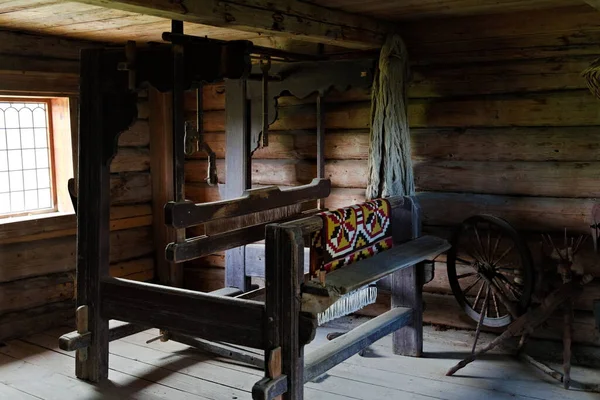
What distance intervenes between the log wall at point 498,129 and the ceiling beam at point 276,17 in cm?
51

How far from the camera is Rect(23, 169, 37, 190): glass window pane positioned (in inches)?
190

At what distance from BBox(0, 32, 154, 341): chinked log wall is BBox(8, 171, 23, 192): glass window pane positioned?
0.95 ft

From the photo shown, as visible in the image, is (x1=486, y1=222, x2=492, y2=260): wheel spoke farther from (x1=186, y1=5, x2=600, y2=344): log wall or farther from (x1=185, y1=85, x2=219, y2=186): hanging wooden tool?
(x1=185, y1=85, x2=219, y2=186): hanging wooden tool

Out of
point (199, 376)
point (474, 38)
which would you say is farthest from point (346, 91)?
point (199, 376)

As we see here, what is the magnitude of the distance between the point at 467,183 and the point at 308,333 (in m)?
1.76

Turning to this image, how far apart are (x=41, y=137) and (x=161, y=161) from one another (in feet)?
2.99

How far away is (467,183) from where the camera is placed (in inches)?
172

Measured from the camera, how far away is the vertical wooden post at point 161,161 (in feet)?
17.7

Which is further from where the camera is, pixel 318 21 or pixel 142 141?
pixel 142 141

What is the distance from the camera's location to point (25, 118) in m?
4.81

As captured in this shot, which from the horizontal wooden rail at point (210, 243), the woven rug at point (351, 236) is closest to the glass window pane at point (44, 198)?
the horizontal wooden rail at point (210, 243)

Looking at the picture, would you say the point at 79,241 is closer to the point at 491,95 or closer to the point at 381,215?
the point at 381,215

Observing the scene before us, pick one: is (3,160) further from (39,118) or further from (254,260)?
(254,260)

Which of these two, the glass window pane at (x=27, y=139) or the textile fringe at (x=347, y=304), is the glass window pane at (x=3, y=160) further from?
the textile fringe at (x=347, y=304)
